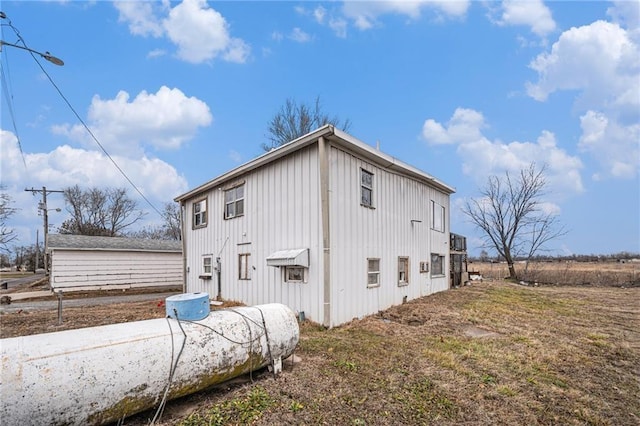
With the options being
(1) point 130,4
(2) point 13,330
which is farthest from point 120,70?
(2) point 13,330

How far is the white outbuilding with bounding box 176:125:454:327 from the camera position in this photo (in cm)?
787

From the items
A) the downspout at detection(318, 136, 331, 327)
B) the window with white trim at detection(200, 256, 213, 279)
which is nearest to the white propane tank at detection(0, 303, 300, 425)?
the downspout at detection(318, 136, 331, 327)

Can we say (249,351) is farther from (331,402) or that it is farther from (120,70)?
(120,70)

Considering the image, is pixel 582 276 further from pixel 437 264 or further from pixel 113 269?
pixel 113 269

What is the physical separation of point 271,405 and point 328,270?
13.2ft

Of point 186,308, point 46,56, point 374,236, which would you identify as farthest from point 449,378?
point 46,56

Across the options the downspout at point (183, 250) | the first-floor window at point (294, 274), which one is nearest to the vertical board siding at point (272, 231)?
the first-floor window at point (294, 274)

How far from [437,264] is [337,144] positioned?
334 inches

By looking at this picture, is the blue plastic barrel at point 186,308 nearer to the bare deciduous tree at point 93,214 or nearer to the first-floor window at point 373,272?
the first-floor window at point 373,272

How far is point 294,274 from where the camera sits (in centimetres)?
855

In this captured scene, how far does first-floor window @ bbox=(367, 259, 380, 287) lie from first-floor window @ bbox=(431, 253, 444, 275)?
498cm

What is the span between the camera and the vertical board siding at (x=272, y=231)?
8031 mm

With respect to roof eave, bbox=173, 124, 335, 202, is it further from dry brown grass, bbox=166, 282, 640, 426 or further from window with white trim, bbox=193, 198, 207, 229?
dry brown grass, bbox=166, 282, 640, 426

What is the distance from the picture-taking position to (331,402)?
3.82m
